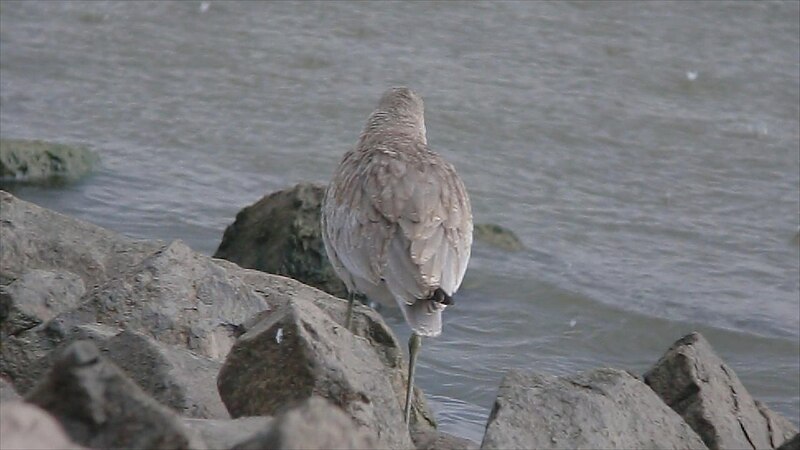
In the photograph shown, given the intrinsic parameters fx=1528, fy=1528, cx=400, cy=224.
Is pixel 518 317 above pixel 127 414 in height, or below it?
below

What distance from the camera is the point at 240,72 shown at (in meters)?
13.5

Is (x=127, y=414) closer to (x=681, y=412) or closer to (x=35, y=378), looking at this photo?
(x=35, y=378)

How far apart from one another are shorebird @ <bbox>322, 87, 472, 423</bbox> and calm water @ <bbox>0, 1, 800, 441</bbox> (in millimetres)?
1244

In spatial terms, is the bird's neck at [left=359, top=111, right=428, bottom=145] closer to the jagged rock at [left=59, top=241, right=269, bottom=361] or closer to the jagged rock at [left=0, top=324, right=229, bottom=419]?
the jagged rock at [left=59, top=241, right=269, bottom=361]

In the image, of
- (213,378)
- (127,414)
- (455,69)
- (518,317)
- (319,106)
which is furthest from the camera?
(455,69)

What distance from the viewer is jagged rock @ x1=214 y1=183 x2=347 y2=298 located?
27.3 ft

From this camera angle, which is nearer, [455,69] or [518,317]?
[518,317]

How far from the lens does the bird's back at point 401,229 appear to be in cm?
563

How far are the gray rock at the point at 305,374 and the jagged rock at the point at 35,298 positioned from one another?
0.98m

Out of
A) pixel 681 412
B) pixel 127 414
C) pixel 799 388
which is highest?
pixel 127 414

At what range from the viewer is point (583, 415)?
5.23 meters

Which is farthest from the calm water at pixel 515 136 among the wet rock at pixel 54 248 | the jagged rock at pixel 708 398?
the wet rock at pixel 54 248

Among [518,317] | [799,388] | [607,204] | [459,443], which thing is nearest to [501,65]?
[607,204]

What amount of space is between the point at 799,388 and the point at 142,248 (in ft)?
13.2
